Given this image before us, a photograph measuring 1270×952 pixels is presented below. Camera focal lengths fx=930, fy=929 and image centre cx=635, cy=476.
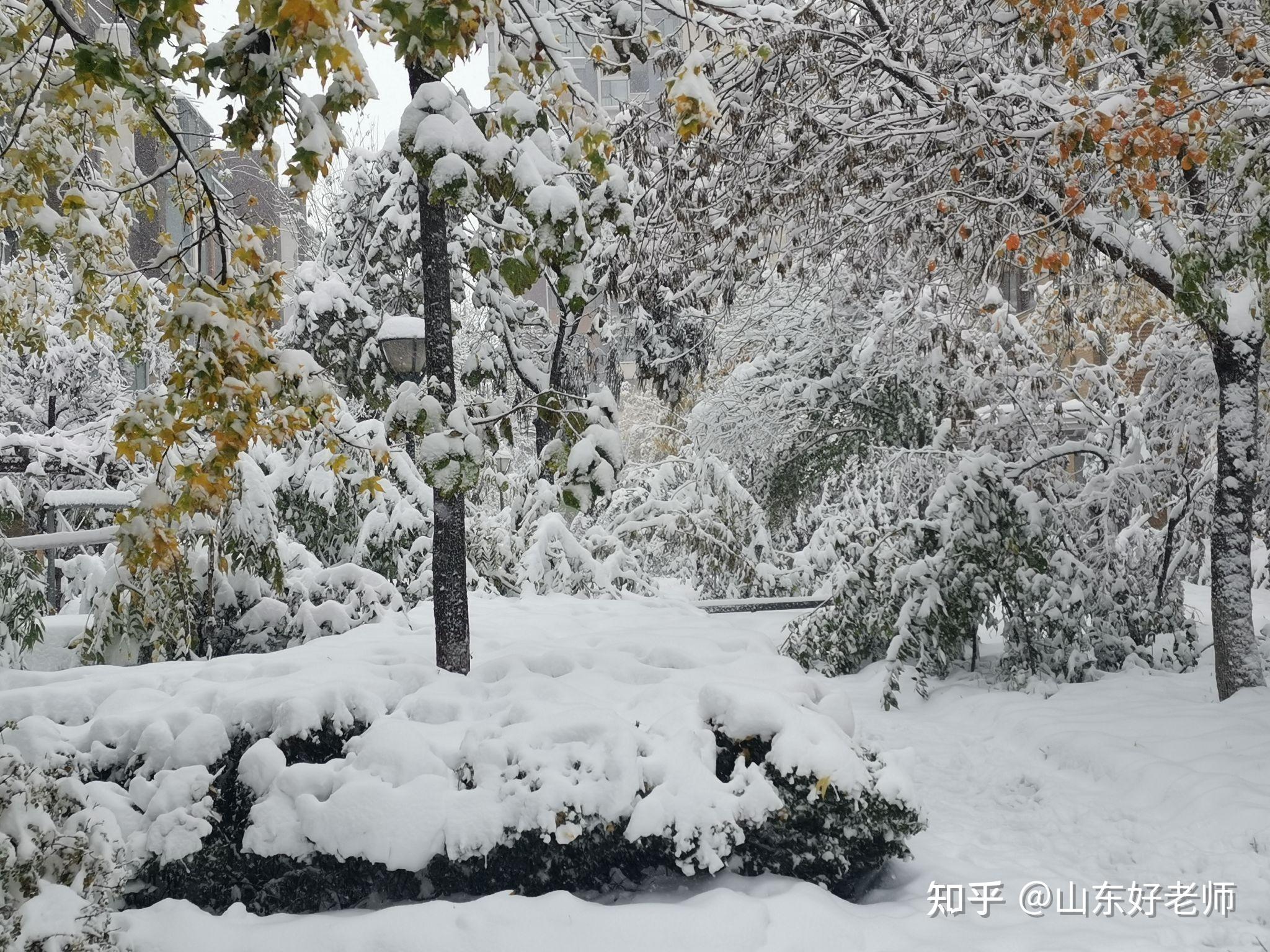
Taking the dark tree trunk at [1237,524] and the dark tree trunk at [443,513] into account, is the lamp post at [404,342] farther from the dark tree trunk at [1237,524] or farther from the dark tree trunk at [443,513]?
the dark tree trunk at [1237,524]

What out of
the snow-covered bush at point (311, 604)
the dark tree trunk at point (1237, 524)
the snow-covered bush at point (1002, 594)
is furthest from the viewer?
the snow-covered bush at point (1002, 594)

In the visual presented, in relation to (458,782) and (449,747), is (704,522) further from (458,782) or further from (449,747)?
(458,782)

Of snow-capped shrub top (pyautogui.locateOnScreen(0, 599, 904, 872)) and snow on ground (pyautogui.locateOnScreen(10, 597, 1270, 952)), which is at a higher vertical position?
snow-capped shrub top (pyautogui.locateOnScreen(0, 599, 904, 872))

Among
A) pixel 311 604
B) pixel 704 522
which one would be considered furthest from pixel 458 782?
pixel 704 522

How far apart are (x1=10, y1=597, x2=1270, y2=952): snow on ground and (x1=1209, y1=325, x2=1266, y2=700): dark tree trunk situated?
0.26 m

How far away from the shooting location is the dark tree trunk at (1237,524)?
6715mm

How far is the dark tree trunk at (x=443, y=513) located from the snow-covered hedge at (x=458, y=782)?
0.68ft

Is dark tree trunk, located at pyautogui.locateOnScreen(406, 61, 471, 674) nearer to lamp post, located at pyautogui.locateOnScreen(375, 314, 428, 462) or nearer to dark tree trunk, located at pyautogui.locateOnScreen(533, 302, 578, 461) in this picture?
dark tree trunk, located at pyautogui.locateOnScreen(533, 302, 578, 461)

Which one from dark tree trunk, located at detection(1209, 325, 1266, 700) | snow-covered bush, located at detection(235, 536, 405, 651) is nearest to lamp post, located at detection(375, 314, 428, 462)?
snow-covered bush, located at detection(235, 536, 405, 651)

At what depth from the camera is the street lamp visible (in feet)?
24.3

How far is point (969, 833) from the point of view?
531 cm

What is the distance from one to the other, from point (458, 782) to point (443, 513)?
1408 mm

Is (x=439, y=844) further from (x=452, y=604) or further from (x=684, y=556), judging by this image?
(x=684, y=556)

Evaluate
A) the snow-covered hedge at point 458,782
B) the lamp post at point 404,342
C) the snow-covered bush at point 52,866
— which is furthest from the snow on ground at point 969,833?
the lamp post at point 404,342
